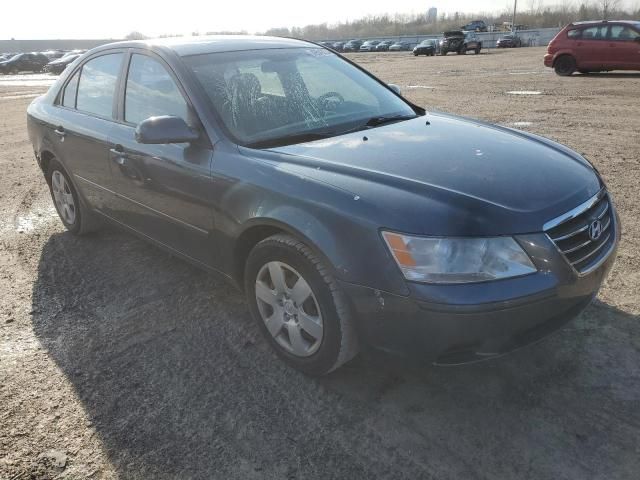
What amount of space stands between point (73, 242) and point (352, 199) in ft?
11.3

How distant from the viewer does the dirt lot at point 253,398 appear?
89.4 inches

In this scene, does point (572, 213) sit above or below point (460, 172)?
below

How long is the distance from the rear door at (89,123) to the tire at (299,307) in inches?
68.6

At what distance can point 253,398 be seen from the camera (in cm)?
269

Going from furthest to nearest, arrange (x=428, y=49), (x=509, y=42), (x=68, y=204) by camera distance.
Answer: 1. (x=509, y=42)
2. (x=428, y=49)
3. (x=68, y=204)

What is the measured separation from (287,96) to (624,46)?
15022 millimetres

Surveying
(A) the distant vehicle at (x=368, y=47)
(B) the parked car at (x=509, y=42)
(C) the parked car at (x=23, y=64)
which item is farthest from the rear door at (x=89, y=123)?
(A) the distant vehicle at (x=368, y=47)

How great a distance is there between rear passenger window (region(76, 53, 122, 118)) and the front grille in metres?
3.07

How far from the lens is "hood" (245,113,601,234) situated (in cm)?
231

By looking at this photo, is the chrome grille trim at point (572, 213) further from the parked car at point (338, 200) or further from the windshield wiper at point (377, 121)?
the windshield wiper at point (377, 121)

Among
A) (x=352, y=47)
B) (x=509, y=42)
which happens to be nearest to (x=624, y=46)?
(x=509, y=42)

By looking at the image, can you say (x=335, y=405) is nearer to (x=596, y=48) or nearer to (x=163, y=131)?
(x=163, y=131)

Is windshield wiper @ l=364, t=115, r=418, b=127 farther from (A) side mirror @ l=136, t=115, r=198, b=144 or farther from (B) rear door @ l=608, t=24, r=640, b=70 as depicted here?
(B) rear door @ l=608, t=24, r=640, b=70

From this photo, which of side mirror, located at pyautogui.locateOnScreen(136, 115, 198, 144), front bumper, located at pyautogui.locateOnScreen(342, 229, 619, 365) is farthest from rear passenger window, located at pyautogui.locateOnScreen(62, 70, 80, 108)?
front bumper, located at pyautogui.locateOnScreen(342, 229, 619, 365)
